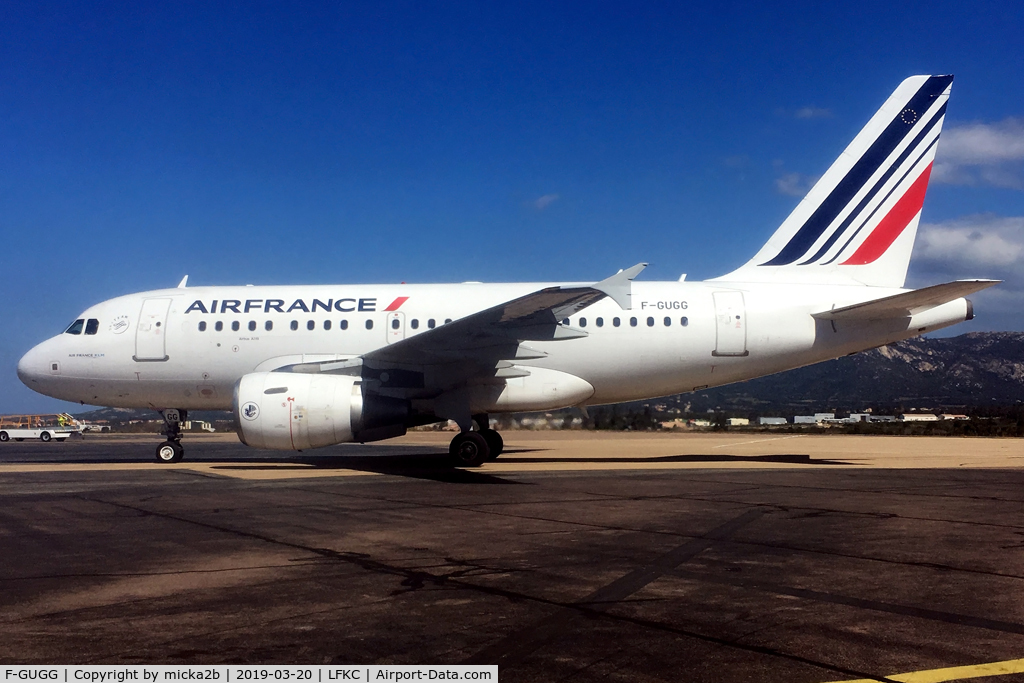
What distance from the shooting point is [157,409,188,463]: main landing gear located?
18.9 m

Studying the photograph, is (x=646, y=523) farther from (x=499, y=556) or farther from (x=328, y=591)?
(x=328, y=591)

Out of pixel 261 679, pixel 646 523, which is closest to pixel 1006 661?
pixel 261 679

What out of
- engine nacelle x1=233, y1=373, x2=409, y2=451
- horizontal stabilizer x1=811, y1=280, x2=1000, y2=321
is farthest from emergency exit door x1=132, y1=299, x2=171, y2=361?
horizontal stabilizer x1=811, y1=280, x2=1000, y2=321

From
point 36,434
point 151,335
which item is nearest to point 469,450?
point 151,335

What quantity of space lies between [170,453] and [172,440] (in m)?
0.41

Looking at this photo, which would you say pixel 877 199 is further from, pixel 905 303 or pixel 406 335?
pixel 406 335

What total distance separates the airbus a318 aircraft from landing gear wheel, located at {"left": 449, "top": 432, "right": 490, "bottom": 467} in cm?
3

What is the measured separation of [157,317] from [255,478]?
19.7ft

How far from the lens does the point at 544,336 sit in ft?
48.8

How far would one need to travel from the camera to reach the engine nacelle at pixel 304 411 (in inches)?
561

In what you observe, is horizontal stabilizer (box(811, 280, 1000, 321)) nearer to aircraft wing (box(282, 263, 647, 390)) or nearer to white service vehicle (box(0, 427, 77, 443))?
aircraft wing (box(282, 263, 647, 390))

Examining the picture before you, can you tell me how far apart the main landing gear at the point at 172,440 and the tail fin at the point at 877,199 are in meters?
14.4

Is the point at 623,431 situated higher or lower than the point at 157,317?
lower

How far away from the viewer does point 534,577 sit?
20.1ft
